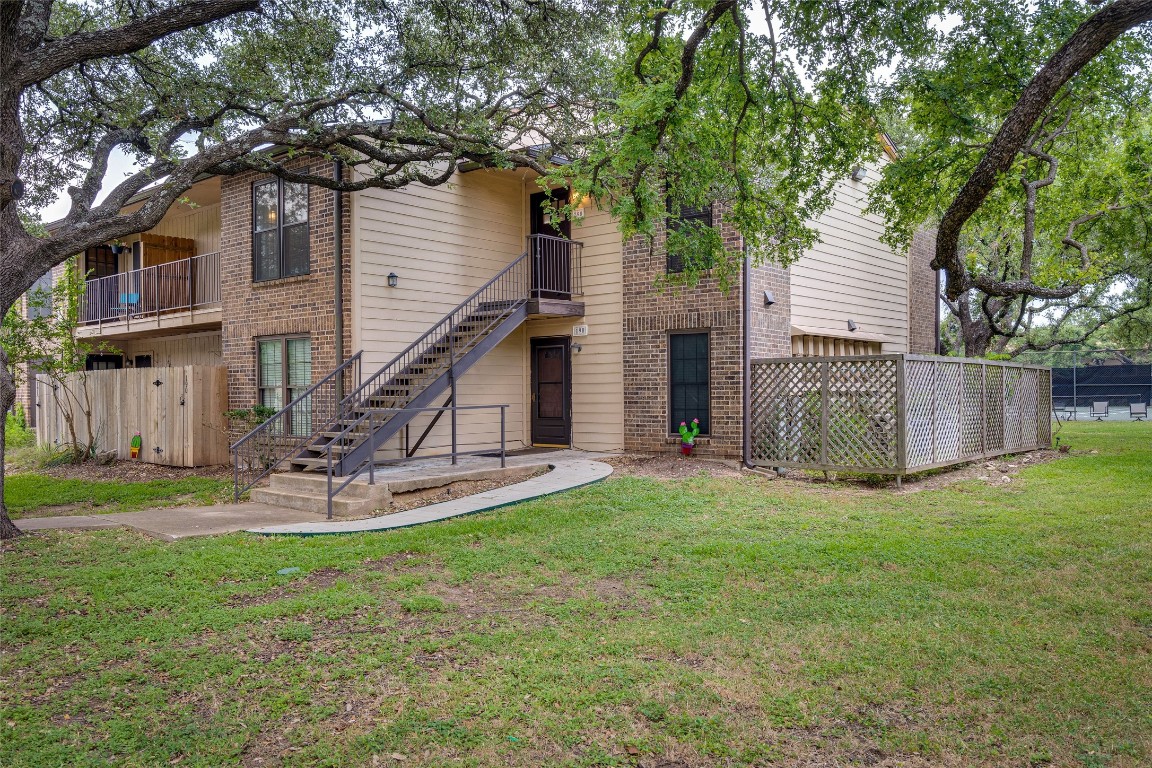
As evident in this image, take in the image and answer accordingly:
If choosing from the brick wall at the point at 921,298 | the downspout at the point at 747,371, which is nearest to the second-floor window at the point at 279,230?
the downspout at the point at 747,371

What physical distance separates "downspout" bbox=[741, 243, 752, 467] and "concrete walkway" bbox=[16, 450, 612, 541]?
2265 mm

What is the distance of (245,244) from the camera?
1371 cm

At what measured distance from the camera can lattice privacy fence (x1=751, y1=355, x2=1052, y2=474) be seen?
10375 millimetres

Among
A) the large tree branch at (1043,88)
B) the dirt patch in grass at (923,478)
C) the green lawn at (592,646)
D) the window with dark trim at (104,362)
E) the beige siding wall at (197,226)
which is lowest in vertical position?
the green lawn at (592,646)

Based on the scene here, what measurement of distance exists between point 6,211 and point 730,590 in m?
7.57

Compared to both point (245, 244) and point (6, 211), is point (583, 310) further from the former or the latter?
point (6, 211)

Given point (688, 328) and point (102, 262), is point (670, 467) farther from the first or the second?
point (102, 262)

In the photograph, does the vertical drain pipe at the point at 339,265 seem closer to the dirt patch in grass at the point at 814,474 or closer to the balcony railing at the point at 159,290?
the dirt patch in grass at the point at 814,474

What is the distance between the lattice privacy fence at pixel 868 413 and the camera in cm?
1038

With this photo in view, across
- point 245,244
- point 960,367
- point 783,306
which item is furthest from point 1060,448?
point 245,244

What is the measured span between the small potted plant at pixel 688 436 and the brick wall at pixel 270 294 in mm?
5327

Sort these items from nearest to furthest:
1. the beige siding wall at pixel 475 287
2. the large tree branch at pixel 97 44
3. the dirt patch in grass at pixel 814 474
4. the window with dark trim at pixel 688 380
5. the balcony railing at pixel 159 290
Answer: the large tree branch at pixel 97 44
the dirt patch in grass at pixel 814 474
the beige siding wall at pixel 475 287
the window with dark trim at pixel 688 380
the balcony railing at pixel 159 290

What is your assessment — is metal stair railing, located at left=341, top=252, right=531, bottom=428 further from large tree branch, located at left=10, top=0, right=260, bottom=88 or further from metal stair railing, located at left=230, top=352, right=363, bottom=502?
large tree branch, located at left=10, top=0, right=260, bottom=88

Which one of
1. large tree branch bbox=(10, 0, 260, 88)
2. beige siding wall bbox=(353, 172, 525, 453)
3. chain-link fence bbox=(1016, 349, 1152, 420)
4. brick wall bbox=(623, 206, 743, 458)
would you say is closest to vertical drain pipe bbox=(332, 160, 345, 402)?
beige siding wall bbox=(353, 172, 525, 453)
